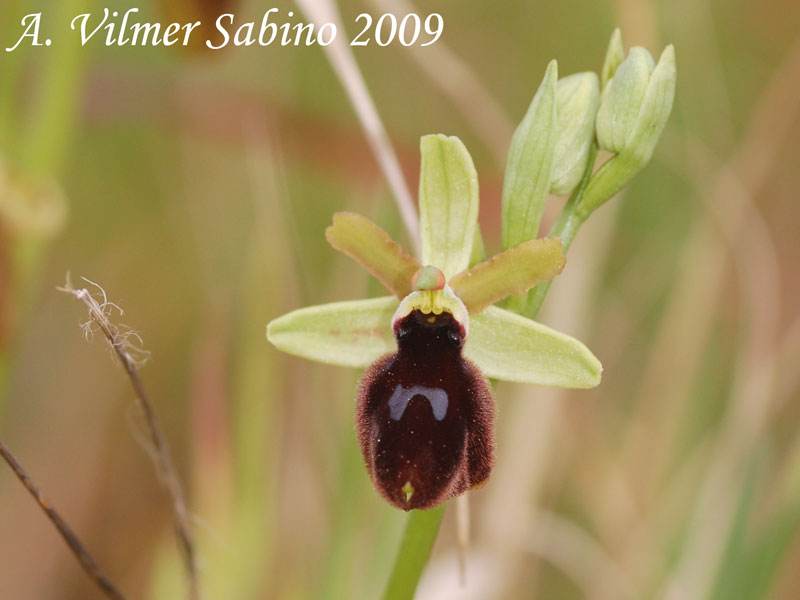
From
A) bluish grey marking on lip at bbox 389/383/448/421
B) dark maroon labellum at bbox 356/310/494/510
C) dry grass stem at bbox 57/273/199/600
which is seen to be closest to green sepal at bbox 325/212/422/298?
dark maroon labellum at bbox 356/310/494/510

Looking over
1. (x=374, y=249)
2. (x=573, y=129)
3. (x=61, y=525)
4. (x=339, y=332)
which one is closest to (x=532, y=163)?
(x=573, y=129)

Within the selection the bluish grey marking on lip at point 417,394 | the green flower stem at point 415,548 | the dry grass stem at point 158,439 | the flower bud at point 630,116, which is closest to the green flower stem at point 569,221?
the flower bud at point 630,116

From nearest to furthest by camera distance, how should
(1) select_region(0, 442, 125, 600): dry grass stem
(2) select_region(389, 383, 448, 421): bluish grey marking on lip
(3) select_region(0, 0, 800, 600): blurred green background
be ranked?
1. (1) select_region(0, 442, 125, 600): dry grass stem
2. (2) select_region(389, 383, 448, 421): bluish grey marking on lip
3. (3) select_region(0, 0, 800, 600): blurred green background

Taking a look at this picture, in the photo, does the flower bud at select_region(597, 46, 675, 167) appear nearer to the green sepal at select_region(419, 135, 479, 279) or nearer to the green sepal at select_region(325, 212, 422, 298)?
the green sepal at select_region(419, 135, 479, 279)

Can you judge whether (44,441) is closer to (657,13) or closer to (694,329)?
(694,329)

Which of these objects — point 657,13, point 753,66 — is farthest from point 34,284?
point 753,66

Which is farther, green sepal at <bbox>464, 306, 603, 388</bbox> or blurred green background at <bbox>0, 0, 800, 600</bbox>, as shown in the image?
blurred green background at <bbox>0, 0, 800, 600</bbox>
